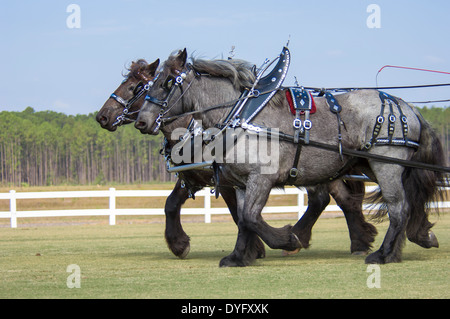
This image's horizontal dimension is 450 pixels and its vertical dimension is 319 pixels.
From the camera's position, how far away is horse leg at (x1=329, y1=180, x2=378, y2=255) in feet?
32.7

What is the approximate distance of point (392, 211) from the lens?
324 inches

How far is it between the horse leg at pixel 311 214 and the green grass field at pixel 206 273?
11.2 inches

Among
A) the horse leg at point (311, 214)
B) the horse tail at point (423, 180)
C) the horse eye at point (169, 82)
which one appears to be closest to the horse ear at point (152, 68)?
the horse eye at point (169, 82)

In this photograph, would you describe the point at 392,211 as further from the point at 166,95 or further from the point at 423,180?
the point at 166,95

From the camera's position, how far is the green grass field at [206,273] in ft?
19.9

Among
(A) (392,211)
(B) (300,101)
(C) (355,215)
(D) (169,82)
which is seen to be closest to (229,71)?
(D) (169,82)

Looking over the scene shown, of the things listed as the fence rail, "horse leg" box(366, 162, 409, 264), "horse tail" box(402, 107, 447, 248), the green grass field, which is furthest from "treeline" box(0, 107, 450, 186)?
"horse leg" box(366, 162, 409, 264)

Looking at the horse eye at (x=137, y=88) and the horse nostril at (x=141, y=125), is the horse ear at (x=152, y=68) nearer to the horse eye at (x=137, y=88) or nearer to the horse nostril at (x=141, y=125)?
the horse eye at (x=137, y=88)

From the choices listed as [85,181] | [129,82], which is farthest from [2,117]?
[129,82]

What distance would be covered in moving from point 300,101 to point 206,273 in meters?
2.45

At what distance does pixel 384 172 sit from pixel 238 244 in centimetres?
207

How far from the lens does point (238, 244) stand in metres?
8.10

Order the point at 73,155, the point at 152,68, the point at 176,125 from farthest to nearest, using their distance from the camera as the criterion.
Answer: the point at 73,155 < the point at 152,68 < the point at 176,125
